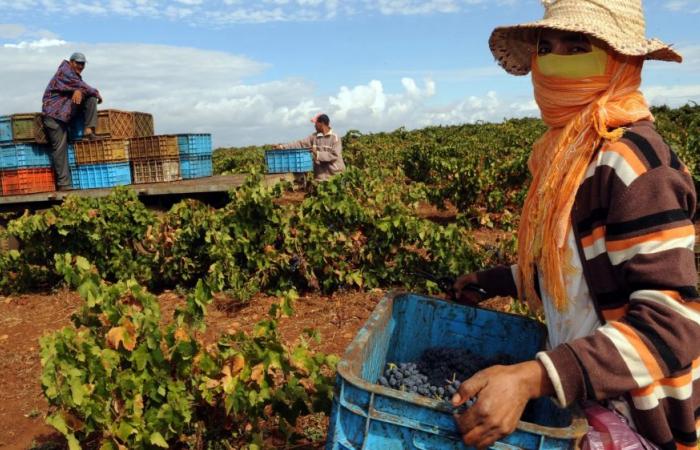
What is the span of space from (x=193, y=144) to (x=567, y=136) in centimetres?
938

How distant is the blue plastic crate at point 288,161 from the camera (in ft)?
36.2

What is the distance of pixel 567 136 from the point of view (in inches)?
69.3

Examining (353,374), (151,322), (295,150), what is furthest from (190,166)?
(353,374)

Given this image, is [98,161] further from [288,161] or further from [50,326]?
[50,326]

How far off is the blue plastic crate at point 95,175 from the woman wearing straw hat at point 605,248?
871cm

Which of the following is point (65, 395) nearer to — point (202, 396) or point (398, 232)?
point (202, 396)

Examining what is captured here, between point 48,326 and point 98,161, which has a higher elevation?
point 98,161

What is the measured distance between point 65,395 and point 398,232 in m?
3.91

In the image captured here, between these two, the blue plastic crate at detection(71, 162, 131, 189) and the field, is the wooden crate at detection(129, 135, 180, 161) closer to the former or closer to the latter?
the blue plastic crate at detection(71, 162, 131, 189)

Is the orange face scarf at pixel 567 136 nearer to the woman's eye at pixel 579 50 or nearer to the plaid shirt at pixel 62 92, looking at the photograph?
the woman's eye at pixel 579 50

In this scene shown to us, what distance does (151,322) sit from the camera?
260 cm

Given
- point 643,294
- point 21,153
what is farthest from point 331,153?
point 643,294

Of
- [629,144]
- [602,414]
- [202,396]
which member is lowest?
[202,396]

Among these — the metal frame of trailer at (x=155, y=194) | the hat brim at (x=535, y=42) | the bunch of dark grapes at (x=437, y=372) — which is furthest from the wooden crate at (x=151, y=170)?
the bunch of dark grapes at (x=437, y=372)
